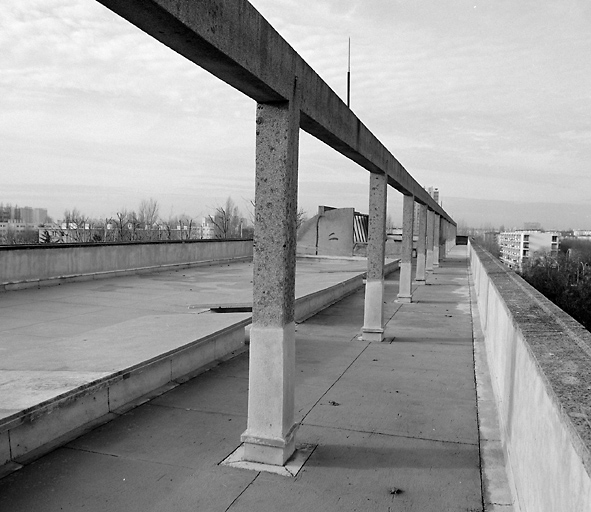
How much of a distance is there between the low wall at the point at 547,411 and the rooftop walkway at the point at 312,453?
0.68 meters

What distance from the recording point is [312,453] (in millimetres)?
4676

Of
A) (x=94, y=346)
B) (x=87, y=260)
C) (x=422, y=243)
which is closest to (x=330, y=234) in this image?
(x=422, y=243)

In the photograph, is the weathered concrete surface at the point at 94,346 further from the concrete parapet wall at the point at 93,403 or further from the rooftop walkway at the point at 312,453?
the rooftop walkway at the point at 312,453

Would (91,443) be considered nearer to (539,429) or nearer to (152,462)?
(152,462)

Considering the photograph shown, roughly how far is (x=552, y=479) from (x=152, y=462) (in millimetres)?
3204

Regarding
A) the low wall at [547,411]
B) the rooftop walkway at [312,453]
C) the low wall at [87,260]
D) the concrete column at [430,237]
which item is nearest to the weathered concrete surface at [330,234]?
the concrete column at [430,237]

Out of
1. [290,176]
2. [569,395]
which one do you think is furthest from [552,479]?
[290,176]

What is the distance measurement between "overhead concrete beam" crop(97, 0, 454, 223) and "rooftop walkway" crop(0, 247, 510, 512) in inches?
120

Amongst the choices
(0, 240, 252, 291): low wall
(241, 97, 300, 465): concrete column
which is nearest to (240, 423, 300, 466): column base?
(241, 97, 300, 465): concrete column

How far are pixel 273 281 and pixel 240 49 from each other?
1.83m

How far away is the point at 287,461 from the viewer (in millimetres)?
4461

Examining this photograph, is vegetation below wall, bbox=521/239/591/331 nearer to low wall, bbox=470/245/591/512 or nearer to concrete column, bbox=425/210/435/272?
concrete column, bbox=425/210/435/272

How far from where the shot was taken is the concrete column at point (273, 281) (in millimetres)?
4309

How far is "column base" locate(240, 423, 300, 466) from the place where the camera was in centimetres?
438
